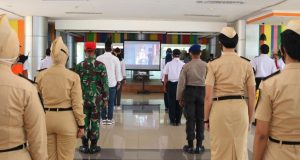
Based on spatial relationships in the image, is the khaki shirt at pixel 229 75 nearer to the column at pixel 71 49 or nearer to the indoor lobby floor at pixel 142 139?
the indoor lobby floor at pixel 142 139

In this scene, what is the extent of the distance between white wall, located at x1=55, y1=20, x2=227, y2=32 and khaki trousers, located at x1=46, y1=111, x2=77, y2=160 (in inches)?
456

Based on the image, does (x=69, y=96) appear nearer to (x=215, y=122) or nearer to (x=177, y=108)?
(x=215, y=122)

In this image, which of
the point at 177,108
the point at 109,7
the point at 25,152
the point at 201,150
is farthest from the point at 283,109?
the point at 109,7

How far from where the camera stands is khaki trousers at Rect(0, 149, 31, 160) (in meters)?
2.09

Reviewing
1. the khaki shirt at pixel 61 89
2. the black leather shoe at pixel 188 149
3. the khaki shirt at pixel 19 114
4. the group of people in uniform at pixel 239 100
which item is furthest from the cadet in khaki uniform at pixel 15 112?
the black leather shoe at pixel 188 149

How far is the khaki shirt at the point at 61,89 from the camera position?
3867mm

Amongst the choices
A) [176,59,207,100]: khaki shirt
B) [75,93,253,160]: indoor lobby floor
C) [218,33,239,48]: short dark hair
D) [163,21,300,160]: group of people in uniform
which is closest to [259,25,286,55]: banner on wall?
[75,93,253,160]: indoor lobby floor

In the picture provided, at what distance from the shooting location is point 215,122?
12.7ft

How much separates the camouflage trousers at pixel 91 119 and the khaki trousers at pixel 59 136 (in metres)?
1.56

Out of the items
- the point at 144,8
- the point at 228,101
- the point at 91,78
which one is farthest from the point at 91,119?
the point at 144,8

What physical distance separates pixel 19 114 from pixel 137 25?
13.2 metres

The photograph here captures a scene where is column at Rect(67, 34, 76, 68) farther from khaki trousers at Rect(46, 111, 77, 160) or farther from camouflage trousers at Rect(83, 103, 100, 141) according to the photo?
khaki trousers at Rect(46, 111, 77, 160)

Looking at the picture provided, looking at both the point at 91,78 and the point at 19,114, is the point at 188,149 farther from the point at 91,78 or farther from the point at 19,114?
the point at 19,114

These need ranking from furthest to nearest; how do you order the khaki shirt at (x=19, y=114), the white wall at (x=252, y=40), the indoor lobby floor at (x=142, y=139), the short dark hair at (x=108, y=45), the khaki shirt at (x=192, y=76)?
the white wall at (x=252, y=40), the short dark hair at (x=108, y=45), the khaki shirt at (x=192, y=76), the indoor lobby floor at (x=142, y=139), the khaki shirt at (x=19, y=114)
